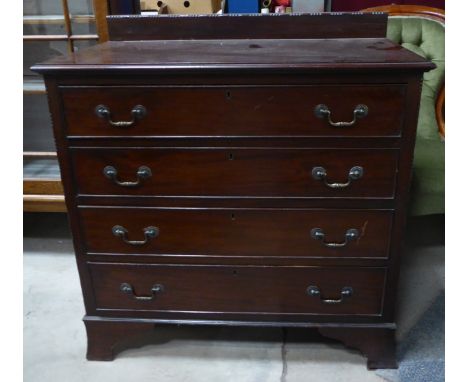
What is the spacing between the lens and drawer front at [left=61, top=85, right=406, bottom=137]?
1.19 metres

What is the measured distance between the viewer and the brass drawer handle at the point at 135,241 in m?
1.37

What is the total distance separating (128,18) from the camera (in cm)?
154

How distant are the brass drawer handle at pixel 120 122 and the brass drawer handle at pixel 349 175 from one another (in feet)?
1.52

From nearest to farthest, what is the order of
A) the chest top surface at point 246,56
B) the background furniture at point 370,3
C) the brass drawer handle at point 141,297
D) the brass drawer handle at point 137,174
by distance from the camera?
the chest top surface at point 246,56
the brass drawer handle at point 137,174
the brass drawer handle at point 141,297
the background furniture at point 370,3

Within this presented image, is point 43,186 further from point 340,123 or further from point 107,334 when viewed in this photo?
point 340,123

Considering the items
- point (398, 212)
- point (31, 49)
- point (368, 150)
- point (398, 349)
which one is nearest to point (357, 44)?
point (368, 150)

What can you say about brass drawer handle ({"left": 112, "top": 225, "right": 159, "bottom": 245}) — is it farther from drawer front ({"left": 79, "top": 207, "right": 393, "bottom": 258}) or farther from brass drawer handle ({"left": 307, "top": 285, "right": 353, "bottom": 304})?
brass drawer handle ({"left": 307, "top": 285, "right": 353, "bottom": 304})

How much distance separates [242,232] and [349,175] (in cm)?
33

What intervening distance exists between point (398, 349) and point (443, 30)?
1250mm

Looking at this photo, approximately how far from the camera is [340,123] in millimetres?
1211

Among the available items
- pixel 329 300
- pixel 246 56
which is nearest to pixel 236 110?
pixel 246 56

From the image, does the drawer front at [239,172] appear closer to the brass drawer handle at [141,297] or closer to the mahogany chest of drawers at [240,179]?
the mahogany chest of drawers at [240,179]

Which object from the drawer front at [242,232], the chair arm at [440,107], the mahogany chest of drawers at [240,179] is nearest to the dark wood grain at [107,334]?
the mahogany chest of drawers at [240,179]

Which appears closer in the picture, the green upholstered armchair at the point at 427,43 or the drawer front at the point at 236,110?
the drawer front at the point at 236,110
